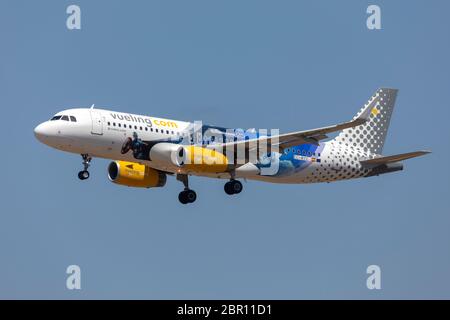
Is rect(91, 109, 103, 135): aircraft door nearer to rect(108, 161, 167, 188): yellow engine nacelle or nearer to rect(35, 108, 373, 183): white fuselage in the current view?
rect(35, 108, 373, 183): white fuselage

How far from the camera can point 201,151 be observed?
60.4 meters

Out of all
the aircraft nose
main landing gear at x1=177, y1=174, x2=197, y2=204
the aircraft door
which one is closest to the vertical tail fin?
main landing gear at x1=177, y1=174, x2=197, y2=204

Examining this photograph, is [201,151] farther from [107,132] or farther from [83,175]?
[83,175]

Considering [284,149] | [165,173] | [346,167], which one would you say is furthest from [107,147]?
[346,167]

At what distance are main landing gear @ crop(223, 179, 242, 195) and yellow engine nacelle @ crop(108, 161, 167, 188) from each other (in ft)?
14.5

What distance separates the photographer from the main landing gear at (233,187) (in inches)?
2470

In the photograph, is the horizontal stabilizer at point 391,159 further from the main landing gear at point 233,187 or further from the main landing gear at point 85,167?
the main landing gear at point 85,167

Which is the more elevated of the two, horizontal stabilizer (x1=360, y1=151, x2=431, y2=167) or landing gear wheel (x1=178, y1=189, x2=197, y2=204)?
horizontal stabilizer (x1=360, y1=151, x2=431, y2=167)

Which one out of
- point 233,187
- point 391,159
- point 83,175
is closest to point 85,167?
point 83,175

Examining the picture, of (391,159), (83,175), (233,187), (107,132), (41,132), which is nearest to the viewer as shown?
(41,132)

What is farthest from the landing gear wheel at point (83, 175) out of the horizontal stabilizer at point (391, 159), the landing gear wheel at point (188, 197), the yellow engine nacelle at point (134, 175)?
the horizontal stabilizer at point (391, 159)

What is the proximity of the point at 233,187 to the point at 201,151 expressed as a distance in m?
3.63

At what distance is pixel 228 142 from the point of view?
62.1 metres

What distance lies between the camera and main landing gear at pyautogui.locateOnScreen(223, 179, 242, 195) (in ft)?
206
